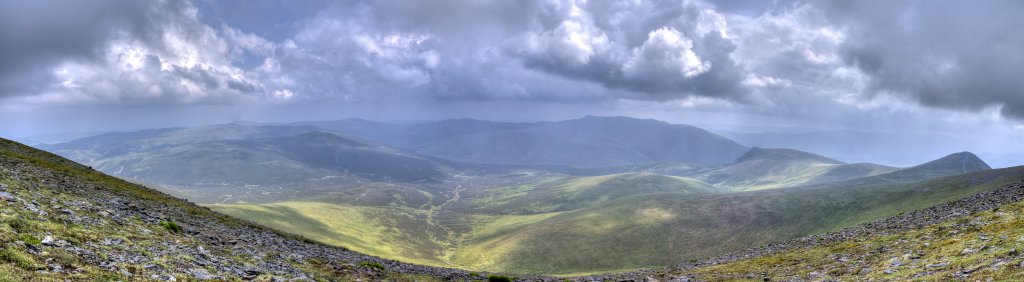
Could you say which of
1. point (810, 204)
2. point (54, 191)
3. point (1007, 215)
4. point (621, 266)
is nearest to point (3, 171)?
point (54, 191)

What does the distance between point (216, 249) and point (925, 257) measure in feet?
158

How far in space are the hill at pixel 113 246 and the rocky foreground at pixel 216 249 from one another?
81 mm

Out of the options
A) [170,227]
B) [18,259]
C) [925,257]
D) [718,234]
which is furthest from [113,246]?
[718,234]

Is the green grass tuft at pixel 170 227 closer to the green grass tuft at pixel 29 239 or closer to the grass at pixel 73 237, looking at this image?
the grass at pixel 73 237

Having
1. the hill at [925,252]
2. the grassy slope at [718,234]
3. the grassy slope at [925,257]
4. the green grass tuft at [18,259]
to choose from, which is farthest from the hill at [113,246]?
the grassy slope at [718,234]

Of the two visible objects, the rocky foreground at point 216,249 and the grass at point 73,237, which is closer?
the grass at point 73,237

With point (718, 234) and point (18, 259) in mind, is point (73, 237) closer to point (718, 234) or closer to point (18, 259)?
point (18, 259)

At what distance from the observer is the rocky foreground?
68.2ft

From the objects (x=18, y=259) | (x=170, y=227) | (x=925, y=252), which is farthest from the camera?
(x=170, y=227)

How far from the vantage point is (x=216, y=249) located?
33125 mm

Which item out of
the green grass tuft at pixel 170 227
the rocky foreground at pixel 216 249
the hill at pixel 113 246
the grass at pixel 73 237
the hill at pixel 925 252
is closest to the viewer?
the grass at pixel 73 237

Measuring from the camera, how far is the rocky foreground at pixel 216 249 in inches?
819

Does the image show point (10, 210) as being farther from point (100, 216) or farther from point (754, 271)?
point (754, 271)


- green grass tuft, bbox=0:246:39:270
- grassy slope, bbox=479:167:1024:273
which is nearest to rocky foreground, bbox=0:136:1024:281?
green grass tuft, bbox=0:246:39:270
